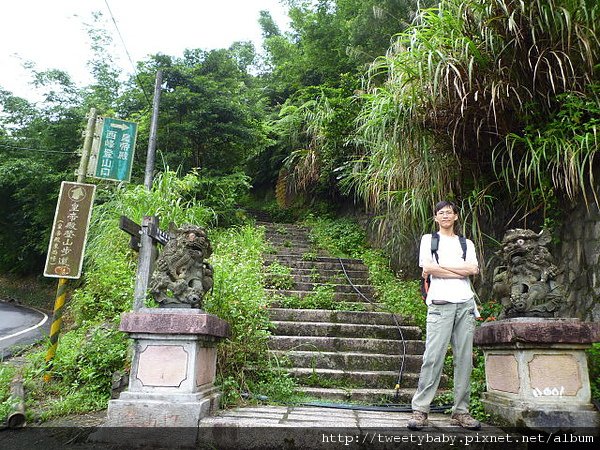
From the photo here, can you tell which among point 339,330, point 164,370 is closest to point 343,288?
point 339,330

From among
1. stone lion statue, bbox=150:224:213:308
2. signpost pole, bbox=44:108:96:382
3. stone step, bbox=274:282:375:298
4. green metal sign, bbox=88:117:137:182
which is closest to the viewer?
stone lion statue, bbox=150:224:213:308

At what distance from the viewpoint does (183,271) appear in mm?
3307

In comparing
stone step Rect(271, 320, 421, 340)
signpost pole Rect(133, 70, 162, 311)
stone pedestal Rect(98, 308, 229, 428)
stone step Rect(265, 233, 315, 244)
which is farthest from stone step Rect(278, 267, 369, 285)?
stone pedestal Rect(98, 308, 229, 428)

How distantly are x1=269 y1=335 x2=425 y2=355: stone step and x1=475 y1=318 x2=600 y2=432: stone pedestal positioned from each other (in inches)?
69.9

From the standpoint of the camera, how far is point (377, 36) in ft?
31.2

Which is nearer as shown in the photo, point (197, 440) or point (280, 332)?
point (197, 440)

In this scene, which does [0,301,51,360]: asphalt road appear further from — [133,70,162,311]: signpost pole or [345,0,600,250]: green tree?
[345,0,600,250]: green tree

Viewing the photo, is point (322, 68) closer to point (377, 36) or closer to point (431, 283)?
point (377, 36)

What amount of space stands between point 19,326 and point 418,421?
10855 millimetres

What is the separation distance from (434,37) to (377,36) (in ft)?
17.6

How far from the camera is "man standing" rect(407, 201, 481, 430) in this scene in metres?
2.97

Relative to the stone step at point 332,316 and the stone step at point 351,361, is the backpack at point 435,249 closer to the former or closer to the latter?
the stone step at point 351,361

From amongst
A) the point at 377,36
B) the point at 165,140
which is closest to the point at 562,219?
the point at 377,36

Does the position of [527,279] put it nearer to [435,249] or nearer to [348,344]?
[435,249]
